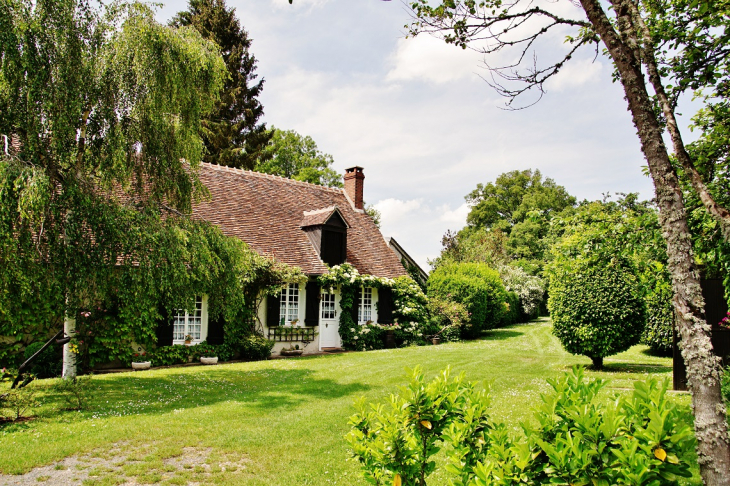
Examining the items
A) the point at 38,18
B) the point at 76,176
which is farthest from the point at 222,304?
the point at 38,18

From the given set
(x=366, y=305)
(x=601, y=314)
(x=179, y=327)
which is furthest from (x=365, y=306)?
(x=601, y=314)

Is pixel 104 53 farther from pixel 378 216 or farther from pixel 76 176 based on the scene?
pixel 378 216

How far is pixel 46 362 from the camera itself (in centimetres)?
1112

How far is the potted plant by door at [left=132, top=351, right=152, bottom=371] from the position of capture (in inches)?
488

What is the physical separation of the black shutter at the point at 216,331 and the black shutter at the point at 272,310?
1.69 metres

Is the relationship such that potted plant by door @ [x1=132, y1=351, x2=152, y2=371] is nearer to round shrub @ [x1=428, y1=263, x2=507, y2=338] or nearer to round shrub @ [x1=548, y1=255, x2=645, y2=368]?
round shrub @ [x1=548, y1=255, x2=645, y2=368]

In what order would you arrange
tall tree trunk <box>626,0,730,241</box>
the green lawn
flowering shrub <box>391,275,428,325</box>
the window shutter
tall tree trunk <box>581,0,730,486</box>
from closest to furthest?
1. tall tree trunk <box>581,0,730,486</box>
2. tall tree trunk <box>626,0,730,241</box>
3. the green lawn
4. the window shutter
5. flowering shrub <box>391,275,428,325</box>

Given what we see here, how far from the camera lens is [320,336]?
17.3 metres

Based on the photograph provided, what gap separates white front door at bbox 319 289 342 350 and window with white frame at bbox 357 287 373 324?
1.18 meters

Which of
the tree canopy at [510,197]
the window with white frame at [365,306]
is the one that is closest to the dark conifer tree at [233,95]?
the window with white frame at [365,306]

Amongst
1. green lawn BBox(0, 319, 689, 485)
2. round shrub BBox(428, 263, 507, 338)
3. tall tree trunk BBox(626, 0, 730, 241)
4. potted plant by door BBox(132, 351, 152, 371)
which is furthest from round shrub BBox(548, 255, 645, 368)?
potted plant by door BBox(132, 351, 152, 371)

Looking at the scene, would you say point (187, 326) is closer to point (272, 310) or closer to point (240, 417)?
point (272, 310)

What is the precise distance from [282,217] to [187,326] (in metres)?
5.96

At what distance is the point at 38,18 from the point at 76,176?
280 cm
